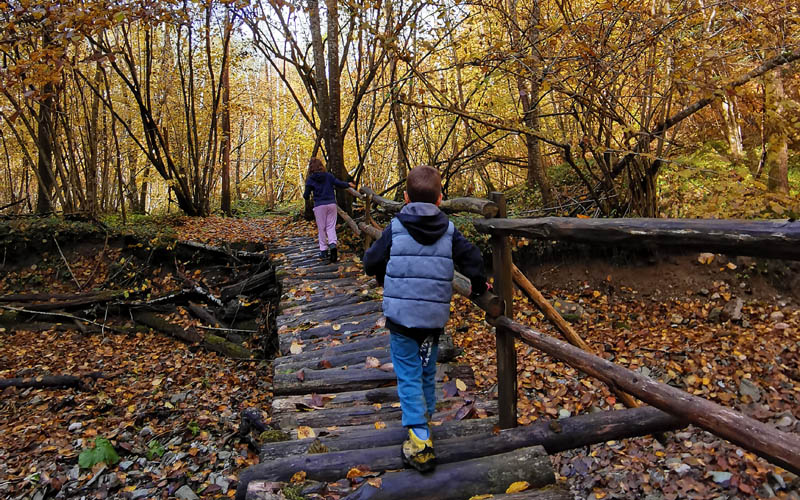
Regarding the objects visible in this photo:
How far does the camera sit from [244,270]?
1070 centimetres

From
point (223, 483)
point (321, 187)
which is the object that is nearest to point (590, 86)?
point (321, 187)

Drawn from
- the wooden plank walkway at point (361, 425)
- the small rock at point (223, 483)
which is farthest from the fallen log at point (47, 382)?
the wooden plank walkway at point (361, 425)

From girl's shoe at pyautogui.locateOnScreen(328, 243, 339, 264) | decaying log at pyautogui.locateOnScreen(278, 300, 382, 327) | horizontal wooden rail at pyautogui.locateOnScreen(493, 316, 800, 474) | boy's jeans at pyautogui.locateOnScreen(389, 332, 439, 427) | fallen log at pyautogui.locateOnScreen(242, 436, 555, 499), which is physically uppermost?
girl's shoe at pyautogui.locateOnScreen(328, 243, 339, 264)

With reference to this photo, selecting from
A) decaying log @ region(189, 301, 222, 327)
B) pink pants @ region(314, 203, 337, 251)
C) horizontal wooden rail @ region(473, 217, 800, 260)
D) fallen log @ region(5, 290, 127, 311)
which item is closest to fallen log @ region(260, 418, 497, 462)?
horizontal wooden rail @ region(473, 217, 800, 260)

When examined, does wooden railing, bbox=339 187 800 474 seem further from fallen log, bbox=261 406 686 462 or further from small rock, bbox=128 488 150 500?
small rock, bbox=128 488 150 500

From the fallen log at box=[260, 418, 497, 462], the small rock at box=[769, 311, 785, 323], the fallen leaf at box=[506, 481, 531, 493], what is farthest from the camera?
the small rock at box=[769, 311, 785, 323]

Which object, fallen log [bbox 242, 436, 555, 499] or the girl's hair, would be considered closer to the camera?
fallen log [bbox 242, 436, 555, 499]

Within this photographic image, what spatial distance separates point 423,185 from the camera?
2.98 metres

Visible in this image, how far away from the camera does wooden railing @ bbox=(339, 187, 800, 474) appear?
166cm

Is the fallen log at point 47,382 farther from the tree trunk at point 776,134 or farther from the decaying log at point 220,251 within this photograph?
the tree trunk at point 776,134

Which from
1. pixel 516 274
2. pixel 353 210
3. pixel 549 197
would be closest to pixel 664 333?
pixel 549 197

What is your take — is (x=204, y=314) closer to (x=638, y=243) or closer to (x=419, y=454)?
(x=419, y=454)

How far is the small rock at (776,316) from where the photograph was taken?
669 centimetres

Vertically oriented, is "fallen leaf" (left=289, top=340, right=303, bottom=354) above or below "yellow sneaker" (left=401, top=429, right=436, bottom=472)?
below
